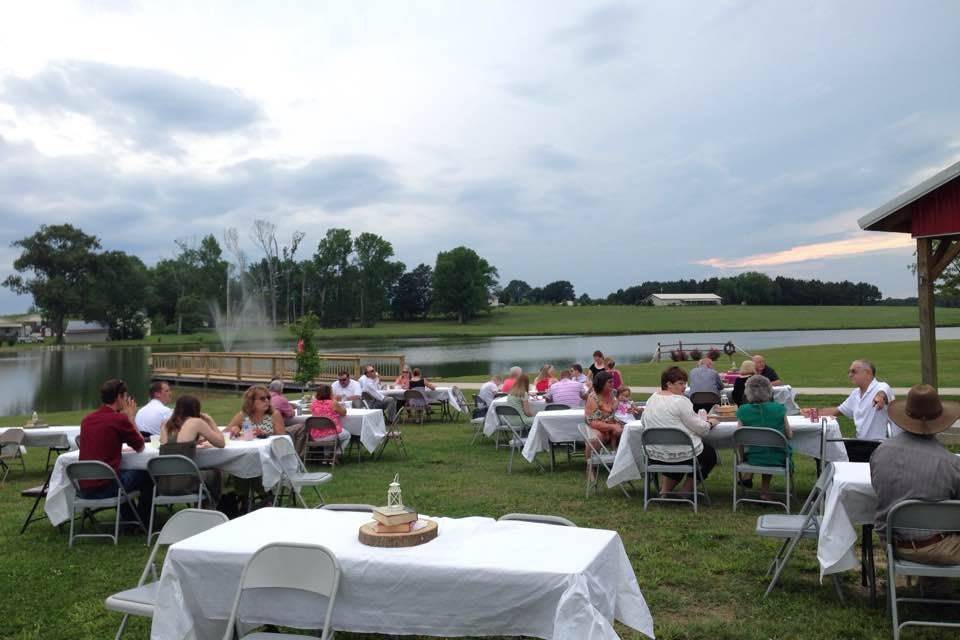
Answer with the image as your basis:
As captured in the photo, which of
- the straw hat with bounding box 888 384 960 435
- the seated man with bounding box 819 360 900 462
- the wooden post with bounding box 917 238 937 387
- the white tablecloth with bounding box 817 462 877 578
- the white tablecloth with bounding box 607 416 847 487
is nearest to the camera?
the straw hat with bounding box 888 384 960 435

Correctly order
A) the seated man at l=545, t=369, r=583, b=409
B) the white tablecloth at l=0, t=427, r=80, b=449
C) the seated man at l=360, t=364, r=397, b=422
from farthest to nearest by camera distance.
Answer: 1. the seated man at l=360, t=364, r=397, b=422
2. the seated man at l=545, t=369, r=583, b=409
3. the white tablecloth at l=0, t=427, r=80, b=449

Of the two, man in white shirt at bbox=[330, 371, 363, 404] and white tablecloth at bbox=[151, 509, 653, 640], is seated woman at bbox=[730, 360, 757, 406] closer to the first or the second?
man in white shirt at bbox=[330, 371, 363, 404]

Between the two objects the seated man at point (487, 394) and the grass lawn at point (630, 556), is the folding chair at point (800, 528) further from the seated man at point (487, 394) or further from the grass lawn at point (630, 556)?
the seated man at point (487, 394)

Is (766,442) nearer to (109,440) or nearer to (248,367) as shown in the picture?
(109,440)

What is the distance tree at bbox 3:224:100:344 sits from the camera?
2950 inches

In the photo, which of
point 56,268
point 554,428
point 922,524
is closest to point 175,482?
point 554,428

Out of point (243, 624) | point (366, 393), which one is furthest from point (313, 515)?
point (366, 393)

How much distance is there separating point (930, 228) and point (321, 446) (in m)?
9.18

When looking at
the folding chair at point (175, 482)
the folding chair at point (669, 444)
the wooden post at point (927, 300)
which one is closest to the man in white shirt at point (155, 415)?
the folding chair at point (175, 482)

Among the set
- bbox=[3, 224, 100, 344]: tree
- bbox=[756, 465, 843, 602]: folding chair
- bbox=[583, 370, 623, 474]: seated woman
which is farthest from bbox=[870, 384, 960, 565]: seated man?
bbox=[3, 224, 100, 344]: tree

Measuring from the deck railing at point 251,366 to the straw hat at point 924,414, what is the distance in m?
19.7

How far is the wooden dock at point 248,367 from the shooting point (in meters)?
25.3

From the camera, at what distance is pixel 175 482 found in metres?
6.43

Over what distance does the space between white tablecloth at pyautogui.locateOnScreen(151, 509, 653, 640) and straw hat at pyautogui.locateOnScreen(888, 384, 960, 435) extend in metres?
2.04
